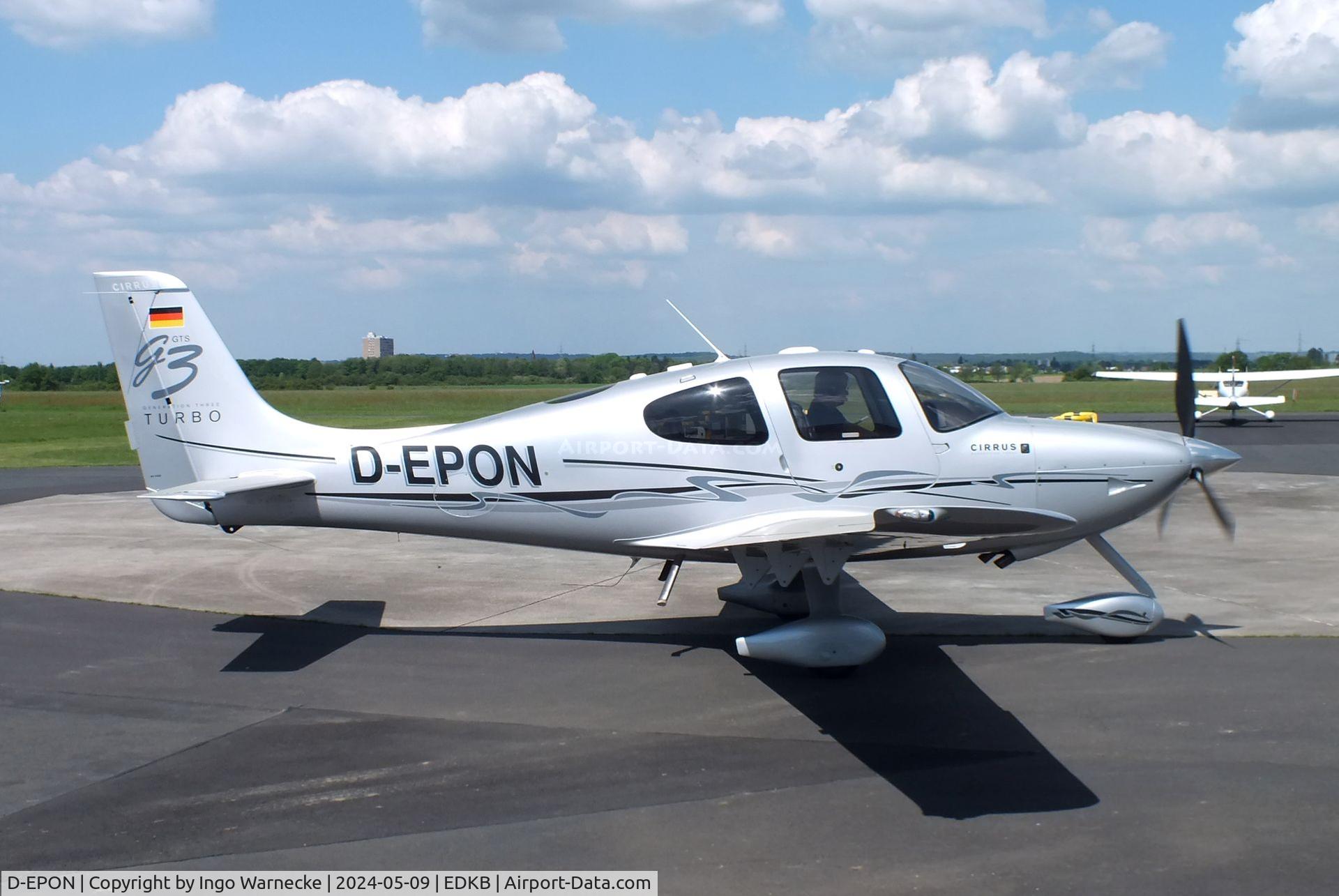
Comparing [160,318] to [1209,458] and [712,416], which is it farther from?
[1209,458]

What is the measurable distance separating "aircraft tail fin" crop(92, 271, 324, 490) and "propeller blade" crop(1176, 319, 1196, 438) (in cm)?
723

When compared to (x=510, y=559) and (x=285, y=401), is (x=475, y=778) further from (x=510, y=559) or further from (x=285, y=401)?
(x=285, y=401)

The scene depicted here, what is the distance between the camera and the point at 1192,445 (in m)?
8.48

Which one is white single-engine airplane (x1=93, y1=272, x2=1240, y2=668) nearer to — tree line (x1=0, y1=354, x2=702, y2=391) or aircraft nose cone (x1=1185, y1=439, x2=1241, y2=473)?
aircraft nose cone (x1=1185, y1=439, x2=1241, y2=473)

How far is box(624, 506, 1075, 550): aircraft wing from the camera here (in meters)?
6.39

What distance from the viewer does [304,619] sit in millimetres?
10016

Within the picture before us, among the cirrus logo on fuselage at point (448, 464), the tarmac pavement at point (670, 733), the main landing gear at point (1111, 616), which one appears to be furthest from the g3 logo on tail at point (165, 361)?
the main landing gear at point (1111, 616)

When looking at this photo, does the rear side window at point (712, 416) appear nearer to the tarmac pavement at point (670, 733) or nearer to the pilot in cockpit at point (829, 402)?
the pilot in cockpit at point (829, 402)

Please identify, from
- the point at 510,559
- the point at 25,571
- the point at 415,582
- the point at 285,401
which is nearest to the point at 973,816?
the point at 415,582

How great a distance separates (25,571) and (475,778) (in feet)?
28.9

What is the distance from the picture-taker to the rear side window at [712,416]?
8.35 meters

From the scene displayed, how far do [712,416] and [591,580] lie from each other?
3.86m

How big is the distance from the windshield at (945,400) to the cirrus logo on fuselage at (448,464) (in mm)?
3073

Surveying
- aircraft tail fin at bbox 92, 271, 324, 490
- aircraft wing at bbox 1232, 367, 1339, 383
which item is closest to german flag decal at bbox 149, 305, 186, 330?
aircraft tail fin at bbox 92, 271, 324, 490
